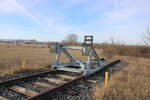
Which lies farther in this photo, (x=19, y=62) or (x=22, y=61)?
(x=22, y=61)

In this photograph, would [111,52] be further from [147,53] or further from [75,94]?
[75,94]

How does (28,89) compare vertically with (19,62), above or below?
above

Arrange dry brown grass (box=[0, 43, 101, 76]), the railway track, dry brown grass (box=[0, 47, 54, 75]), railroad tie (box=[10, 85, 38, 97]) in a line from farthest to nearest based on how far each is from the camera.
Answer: dry brown grass (box=[0, 43, 101, 76]) < dry brown grass (box=[0, 47, 54, 75]) < railroad tie (box=[10, 85, 38, 97]) < the railway track

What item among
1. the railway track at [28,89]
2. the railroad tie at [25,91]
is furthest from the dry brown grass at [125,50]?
the railroad tie at [25,91]

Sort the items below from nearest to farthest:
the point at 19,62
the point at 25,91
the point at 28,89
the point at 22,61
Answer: the point at 25,91, the point at 28,89, the point at 19,62, the point at 22,61

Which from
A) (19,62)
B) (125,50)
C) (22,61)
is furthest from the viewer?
(125,50)

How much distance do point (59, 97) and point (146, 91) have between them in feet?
10.00

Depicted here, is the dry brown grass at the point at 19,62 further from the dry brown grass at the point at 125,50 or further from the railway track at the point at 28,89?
the dry brown grass at the point at 125,50

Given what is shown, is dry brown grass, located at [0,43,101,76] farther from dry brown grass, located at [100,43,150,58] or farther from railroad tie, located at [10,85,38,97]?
dry brown grass, located at [100,43,150,58]

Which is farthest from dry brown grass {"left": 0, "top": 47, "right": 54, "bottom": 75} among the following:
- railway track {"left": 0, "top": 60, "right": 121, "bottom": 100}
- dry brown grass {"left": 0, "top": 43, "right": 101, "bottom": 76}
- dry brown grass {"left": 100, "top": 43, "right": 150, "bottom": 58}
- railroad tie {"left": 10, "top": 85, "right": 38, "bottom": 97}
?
dry brown grass {"left": 100, "top": 43, "right": 150, "bottom": 58}

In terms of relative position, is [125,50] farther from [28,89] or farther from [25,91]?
[25,91]

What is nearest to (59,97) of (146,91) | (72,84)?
(72,84)

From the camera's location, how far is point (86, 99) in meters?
4.64

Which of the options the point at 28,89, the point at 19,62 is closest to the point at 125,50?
the point at 19,62
